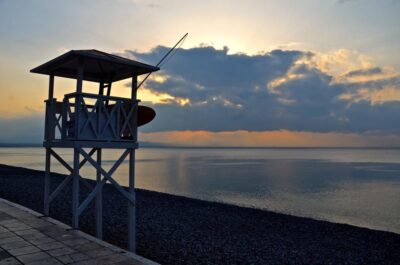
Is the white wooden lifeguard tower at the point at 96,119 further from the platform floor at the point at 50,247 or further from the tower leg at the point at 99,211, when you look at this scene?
the platform floor at the point at 50,247

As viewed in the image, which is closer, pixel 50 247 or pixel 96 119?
pixel 50 247

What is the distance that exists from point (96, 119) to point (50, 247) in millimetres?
3500

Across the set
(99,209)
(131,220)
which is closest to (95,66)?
(99,209)

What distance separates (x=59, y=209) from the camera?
56.3 ft

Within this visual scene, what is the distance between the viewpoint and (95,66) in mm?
10586

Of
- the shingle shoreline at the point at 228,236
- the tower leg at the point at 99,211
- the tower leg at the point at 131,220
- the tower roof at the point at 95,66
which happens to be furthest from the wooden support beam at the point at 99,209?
the tower roof at the point at 95,66

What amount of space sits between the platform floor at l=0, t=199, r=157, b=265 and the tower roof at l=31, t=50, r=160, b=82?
4549 mm

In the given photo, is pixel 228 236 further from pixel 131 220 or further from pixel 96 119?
pixel 96 119

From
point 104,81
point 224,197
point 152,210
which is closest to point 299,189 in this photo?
point 224,197

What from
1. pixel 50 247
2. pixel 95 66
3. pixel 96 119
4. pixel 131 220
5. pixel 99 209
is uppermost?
pixel 95 66

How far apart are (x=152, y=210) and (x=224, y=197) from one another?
15.6 m

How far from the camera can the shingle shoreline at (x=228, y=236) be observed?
1138 cm

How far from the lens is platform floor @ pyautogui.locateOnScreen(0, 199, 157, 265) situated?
23.3 feet

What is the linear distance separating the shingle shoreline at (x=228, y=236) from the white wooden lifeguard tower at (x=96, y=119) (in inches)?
89.9
